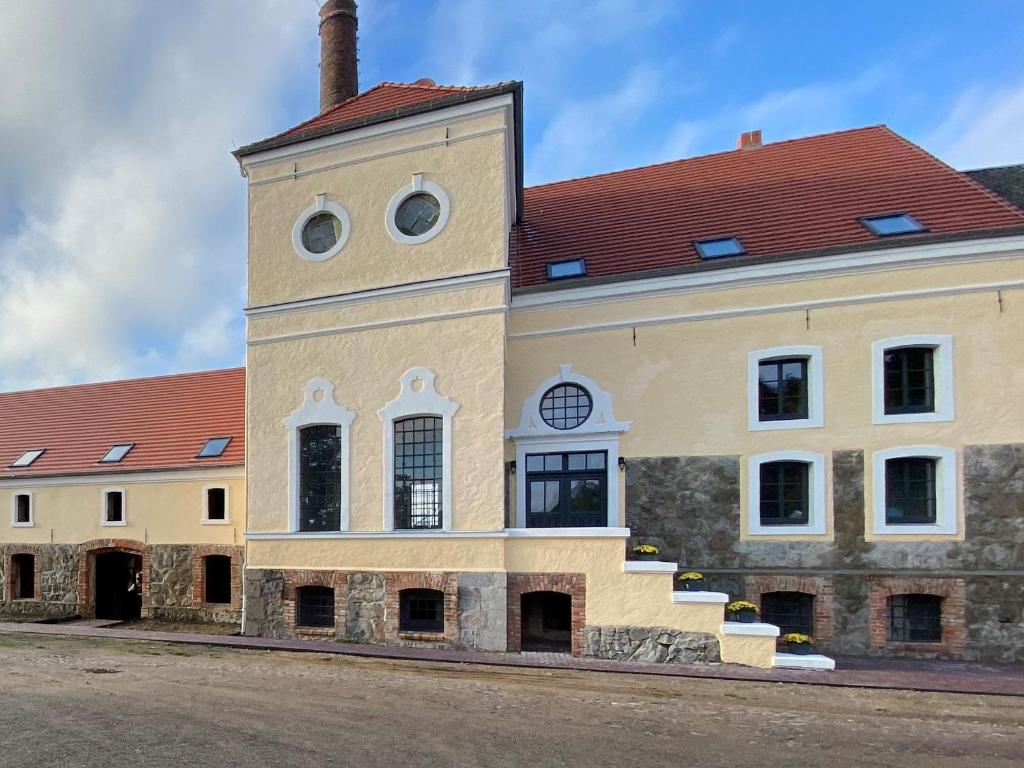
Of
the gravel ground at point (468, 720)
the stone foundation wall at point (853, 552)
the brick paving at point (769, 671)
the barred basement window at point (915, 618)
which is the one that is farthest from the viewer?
the barred basement window at point (915, 618)

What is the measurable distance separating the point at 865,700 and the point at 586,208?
1196cm

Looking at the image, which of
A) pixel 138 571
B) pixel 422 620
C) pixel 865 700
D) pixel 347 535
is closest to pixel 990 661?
pixel 865 700

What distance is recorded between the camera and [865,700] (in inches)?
322

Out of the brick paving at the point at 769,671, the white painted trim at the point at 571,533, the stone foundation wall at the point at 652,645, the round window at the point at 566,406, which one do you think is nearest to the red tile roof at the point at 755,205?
the round window at the point at 566,406

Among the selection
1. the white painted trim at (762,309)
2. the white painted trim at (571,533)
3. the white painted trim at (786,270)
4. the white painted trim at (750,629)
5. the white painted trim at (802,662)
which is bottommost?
the white painted trim at (802,662)

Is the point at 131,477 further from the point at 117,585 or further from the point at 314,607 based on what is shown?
the point at 314,607

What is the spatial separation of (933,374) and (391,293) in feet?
33.3

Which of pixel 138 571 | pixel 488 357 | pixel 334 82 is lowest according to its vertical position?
pixel 138 571

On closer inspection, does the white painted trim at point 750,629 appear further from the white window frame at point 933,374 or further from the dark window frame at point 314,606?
the dark window frame at point 314,606

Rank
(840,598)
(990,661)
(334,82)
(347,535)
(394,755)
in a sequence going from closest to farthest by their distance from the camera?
(394,755) < (990,661) < (840,598) < (347,535) < (334,82)

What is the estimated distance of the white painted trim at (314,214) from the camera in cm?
1292

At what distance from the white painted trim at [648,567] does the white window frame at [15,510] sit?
17.4 m

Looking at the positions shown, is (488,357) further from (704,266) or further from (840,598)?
(840,598)

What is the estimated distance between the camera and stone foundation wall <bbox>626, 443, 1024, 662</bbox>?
10.6 metres
